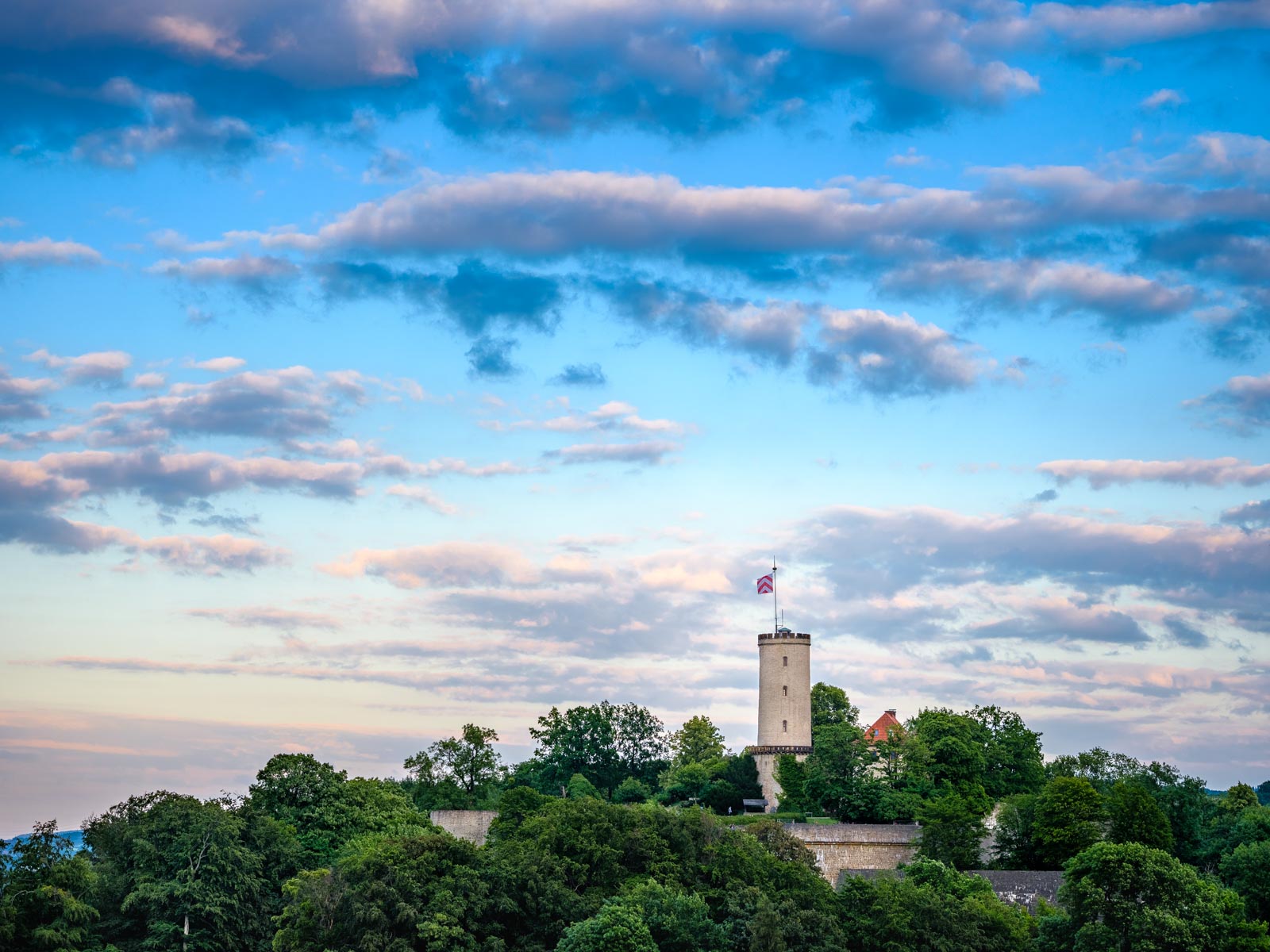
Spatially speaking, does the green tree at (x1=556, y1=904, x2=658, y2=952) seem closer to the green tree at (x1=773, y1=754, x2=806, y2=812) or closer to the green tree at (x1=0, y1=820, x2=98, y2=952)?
the green tree at (x1=0, y1=820, x2=98, y2=952)

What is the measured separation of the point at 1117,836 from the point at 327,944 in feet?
103

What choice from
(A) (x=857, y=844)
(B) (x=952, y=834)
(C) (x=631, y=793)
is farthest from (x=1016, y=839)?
(C) (x=631, y=793)

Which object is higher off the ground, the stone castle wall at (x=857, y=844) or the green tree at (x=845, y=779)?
the green tree at (x=845, y=779)

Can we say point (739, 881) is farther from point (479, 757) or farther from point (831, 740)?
point (479, 757)

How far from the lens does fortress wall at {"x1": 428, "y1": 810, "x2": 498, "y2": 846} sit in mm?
73906

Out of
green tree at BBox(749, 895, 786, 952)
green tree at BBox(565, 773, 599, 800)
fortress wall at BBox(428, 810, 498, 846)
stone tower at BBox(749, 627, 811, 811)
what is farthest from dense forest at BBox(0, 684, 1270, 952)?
green tree at BBox(565, 773, 599, 800)

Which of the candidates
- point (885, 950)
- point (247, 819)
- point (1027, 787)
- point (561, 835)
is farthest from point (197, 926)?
point (1027, 787)

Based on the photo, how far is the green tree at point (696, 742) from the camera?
9500cm

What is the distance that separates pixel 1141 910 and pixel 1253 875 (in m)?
11.1

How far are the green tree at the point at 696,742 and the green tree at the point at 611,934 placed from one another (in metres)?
43.9

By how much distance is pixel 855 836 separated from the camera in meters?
68.0

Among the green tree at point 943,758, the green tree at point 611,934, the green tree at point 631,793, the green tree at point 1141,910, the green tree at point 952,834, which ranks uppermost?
the green tree at point 943,758

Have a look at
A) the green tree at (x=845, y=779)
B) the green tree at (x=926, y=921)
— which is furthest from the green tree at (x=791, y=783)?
the green tree at (x=926, y=921)

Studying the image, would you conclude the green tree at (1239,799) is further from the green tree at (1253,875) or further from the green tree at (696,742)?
the green tree at (696,742)
